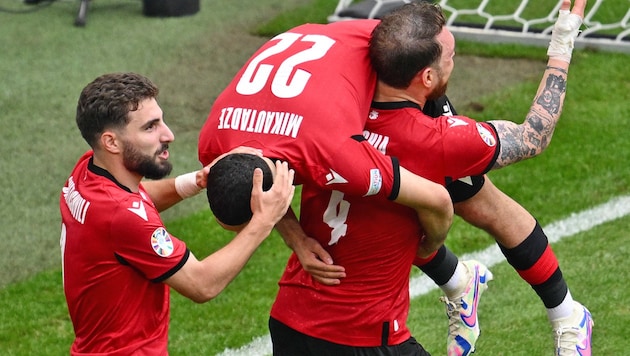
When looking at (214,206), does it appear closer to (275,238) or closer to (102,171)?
(102,171)

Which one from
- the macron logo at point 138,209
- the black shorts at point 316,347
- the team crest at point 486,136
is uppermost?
the team crest at point 486,136

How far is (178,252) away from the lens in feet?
13.8

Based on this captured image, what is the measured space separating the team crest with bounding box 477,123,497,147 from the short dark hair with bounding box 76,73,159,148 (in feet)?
4.25

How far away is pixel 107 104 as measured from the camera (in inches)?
165

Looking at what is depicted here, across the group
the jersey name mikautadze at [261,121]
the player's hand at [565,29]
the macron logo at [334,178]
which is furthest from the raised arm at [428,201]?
the player's hand at [565,29]

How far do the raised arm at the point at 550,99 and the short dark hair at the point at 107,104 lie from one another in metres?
1.43

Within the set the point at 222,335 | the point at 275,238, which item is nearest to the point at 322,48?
the point at 222,335

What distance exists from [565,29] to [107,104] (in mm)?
1838

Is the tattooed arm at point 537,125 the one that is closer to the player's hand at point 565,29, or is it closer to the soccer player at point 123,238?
the player's hand at point 565,29

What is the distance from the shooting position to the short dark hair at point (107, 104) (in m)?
4.19

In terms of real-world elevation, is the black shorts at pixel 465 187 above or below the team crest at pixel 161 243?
below

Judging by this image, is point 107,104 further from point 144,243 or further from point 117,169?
point 144,243

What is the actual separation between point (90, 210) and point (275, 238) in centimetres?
338

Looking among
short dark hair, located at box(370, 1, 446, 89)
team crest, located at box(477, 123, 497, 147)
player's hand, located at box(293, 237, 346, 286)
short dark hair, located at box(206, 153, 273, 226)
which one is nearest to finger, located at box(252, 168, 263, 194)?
short dark hair, located at box(206, 153, 273, 226)
